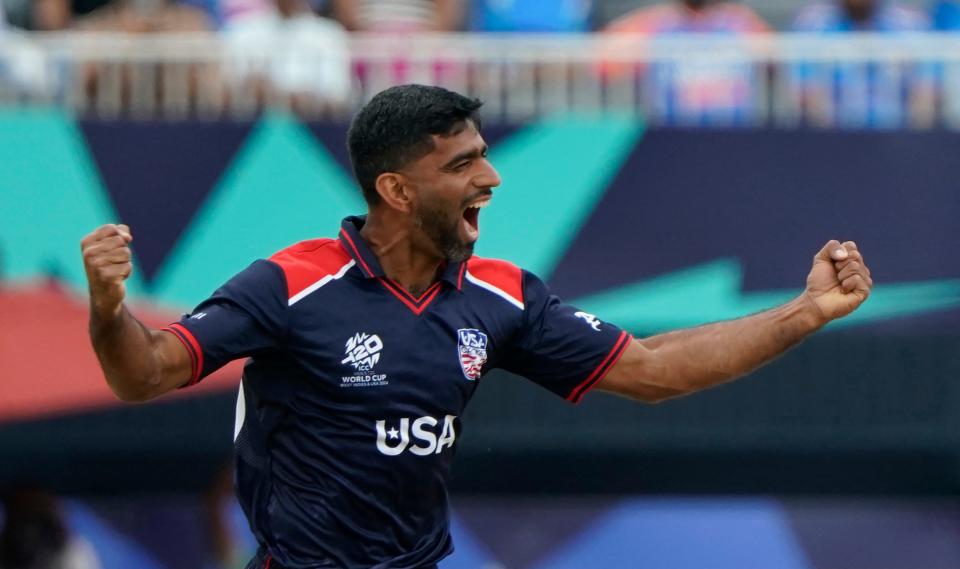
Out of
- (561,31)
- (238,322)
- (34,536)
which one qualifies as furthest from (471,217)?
(34,536)

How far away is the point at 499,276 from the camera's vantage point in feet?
15.0

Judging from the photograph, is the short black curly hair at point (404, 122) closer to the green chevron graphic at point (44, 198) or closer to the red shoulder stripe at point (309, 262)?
the red shoulder stripe at point (309, 262)

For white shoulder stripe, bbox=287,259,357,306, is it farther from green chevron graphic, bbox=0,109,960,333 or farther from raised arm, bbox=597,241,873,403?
green chevron graphic, bbox=0,109,960,333

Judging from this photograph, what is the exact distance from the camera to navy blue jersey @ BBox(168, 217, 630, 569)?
168 inches

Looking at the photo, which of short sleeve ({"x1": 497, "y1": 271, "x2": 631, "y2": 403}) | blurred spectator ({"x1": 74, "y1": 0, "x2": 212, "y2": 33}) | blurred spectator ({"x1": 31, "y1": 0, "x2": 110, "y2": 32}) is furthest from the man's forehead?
blurred spectator ({"x1": 31, "y1": 0, "x2": 110, "y2": 32})

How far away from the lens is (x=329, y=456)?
4309 mm

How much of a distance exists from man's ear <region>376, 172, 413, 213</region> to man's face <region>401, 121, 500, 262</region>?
0.02 metres

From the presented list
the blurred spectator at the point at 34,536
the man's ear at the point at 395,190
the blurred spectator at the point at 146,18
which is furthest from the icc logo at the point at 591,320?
the blurred spectator at the point at 34,536

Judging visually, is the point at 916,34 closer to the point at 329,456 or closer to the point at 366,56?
the point at 366,56

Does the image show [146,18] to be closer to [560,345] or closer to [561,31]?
[561,31]

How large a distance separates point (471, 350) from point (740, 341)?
0.73 m

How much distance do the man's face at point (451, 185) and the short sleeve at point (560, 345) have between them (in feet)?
0.99

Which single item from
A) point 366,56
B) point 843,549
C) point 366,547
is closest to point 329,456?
point 366,547

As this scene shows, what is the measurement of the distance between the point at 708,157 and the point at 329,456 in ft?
Result: 17.3
